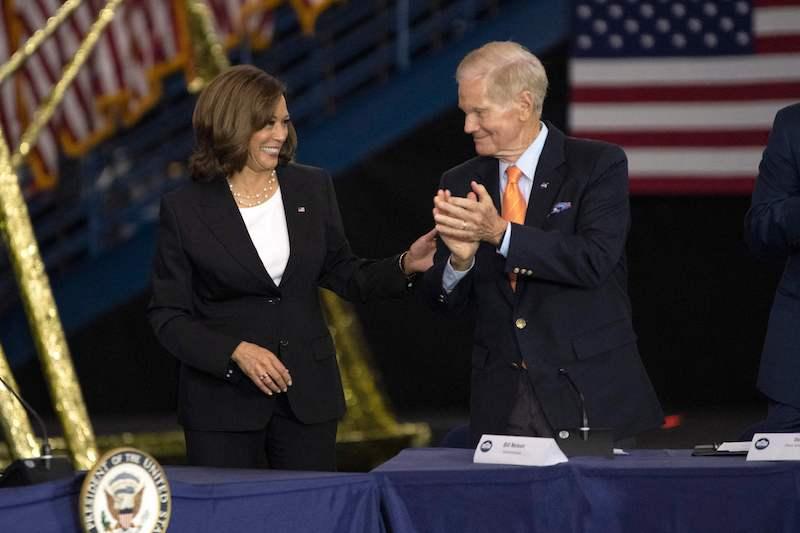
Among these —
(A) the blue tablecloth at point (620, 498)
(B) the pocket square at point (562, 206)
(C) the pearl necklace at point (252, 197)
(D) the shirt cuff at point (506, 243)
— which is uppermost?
(C) the pearl necklace at point (252, 197)

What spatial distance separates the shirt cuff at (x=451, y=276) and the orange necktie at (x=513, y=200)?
153mm

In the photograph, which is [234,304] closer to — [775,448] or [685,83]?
[775,448]

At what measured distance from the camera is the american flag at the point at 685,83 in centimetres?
600

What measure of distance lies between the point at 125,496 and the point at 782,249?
4.97 ft

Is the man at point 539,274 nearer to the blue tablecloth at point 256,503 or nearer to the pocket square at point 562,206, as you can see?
the pocket square at point 562,206

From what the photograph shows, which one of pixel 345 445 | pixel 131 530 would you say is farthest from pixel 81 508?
pixel 345 445

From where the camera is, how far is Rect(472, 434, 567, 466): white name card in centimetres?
266

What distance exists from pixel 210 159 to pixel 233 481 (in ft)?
3.59

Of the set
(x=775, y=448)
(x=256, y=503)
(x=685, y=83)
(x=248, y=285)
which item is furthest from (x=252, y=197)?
(x=685, y=83)

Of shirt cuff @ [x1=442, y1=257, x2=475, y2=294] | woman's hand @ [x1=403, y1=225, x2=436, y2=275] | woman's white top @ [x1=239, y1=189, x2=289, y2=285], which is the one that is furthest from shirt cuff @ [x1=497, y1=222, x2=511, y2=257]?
woman's white top @ [x1=239, y1=189, x2=289, y2=285]

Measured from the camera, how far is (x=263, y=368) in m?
3.29

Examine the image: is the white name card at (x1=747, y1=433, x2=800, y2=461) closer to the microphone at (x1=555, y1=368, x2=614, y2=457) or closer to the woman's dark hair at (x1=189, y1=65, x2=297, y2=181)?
the microphone at (x1=555, y1=368, x2=614, y2=457)

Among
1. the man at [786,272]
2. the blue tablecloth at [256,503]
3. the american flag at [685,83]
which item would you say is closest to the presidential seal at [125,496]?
the blue tablecloth at [256,503]

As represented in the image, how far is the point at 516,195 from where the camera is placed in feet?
10.8
